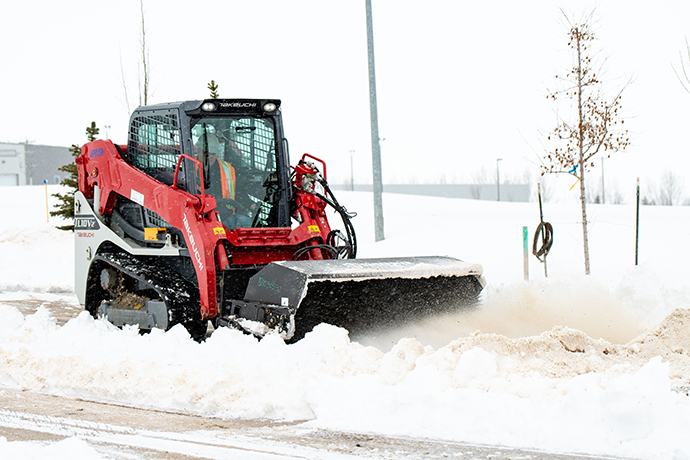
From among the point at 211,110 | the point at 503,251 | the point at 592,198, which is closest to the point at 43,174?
the point at 592,198

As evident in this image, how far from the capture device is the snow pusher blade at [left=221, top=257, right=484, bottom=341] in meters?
5.86

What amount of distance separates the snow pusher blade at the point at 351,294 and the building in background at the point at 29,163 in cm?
6507

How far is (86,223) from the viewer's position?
8.25m

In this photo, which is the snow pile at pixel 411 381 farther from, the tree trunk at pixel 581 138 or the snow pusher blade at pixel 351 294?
the tree trunk at pixel 581 138

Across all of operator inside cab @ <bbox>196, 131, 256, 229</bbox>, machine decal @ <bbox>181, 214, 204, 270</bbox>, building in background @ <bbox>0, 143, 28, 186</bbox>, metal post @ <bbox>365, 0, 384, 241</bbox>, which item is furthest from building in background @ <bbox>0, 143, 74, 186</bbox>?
machine decal @ <bbox>181, 214, 204, 270</bbox>

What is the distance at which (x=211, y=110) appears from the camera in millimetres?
7000

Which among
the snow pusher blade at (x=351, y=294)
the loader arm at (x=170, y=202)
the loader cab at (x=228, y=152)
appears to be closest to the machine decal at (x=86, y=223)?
the loader arm at (x=170, y=202)

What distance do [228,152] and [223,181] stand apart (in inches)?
13.7

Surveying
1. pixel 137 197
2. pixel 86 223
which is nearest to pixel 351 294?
pixel 137 197

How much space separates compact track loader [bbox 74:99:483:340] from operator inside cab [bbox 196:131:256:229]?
1 centimetres

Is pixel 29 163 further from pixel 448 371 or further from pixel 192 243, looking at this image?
pixel 448 371

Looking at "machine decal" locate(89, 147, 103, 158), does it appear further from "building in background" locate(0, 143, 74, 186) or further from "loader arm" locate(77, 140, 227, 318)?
"building in background" locate(0, 143, 74, 186)

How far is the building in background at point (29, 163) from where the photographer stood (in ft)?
214

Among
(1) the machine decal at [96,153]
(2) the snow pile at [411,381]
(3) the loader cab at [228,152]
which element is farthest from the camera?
(1) the machine decal at [96,153]
